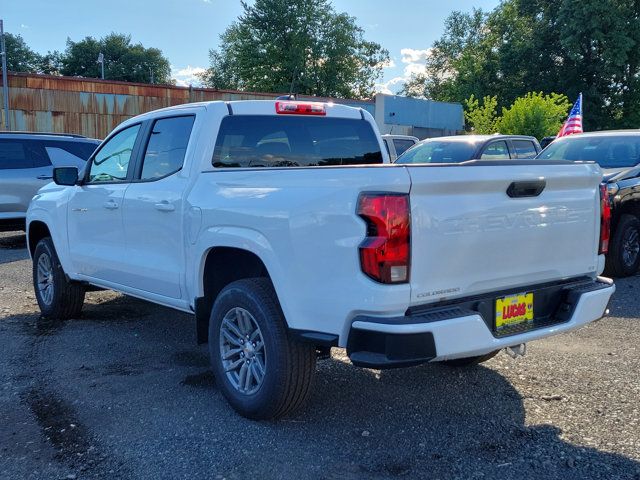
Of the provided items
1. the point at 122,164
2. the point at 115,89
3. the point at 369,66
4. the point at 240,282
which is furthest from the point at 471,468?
the point at 369,66

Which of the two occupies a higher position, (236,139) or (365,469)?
(236,139)

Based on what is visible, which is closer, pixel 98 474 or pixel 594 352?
pixel 98 474

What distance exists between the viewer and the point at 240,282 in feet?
12.6

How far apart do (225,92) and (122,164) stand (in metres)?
24.0

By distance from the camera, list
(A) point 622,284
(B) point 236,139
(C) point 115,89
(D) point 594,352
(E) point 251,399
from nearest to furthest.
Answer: (E) point 251,399, (B) point 236,139, (D) point 594,352, (A) point 622,284, (C) point 115,89

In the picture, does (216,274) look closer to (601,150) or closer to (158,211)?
(158,211)

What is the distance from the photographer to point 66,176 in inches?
223

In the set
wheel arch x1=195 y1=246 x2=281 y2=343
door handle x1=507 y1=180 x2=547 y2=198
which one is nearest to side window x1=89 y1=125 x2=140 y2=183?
wheel arch x1=195 y1=246 x2=281 y2=343

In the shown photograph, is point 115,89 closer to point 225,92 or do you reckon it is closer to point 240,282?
point 225,92

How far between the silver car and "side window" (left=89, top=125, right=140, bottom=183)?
6.20 metres

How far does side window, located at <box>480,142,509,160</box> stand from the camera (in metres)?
11.5

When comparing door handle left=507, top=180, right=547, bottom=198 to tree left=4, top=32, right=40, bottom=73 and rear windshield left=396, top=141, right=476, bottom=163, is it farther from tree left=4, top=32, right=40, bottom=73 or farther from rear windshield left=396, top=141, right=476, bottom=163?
tree left=4, top=32, right=40, bottom=73

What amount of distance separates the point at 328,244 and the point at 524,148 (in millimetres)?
10046

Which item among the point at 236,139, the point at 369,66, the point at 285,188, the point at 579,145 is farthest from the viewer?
the point at 369,66
